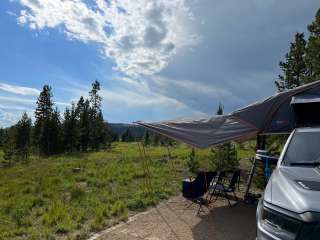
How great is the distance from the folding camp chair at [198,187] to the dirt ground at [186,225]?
64cm

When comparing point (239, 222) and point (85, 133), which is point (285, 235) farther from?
point (85, 133)

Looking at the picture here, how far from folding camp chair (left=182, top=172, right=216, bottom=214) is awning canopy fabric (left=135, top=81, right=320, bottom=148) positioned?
4.37ft

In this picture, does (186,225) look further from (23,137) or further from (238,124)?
(23,137)

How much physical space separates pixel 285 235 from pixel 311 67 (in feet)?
58.4

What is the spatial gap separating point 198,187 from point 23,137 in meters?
48.4

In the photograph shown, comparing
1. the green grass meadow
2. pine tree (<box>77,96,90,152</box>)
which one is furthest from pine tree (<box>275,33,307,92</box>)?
pine tree (<box>77,96,90,152</box>)

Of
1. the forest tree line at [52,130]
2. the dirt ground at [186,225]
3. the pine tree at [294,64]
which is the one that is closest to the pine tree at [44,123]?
the forest tree line at [52,130]

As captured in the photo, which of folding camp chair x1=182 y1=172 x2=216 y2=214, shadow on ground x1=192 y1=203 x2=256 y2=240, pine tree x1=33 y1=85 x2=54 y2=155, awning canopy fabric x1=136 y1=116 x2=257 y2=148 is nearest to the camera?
shadow on ground x1=192 y1=203 x2=256 y2=240

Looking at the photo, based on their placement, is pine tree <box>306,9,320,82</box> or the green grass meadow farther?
pine tree <box>306,9,320,82</box>

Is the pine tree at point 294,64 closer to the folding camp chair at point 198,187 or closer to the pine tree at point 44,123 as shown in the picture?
the folding camp chair at point 198,187

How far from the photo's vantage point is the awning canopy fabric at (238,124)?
7.80 m

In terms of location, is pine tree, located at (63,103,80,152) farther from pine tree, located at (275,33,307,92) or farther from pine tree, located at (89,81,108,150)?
pine tree, located at (275,33,307,92)

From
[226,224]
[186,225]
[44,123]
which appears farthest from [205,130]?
[44,123]

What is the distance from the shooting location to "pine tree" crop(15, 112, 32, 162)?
2025 inches
